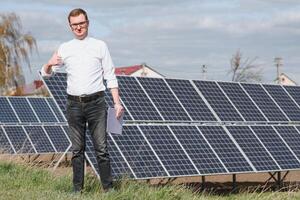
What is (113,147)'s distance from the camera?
12.2 m

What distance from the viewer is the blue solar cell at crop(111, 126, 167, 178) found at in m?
11.8

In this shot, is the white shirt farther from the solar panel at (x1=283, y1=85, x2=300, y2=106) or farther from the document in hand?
the solar panel at (x1=283, y1=85, x2=300, y2=106)

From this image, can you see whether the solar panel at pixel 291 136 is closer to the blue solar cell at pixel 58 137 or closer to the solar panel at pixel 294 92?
the solar panel at pixel 294 92

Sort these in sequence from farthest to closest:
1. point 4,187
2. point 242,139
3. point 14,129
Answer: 1. point 14,129
2. point 242,139
3. point 4,187

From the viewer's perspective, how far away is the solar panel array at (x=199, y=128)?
1231cm

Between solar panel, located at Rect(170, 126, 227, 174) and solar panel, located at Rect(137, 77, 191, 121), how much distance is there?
0.80 meters

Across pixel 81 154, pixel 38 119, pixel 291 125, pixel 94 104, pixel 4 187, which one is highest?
pixel 94 104

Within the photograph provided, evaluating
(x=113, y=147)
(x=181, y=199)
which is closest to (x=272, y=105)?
(x=113, y=147)

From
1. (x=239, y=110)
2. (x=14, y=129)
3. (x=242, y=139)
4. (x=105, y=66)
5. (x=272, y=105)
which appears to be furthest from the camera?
(x=14, y=129)

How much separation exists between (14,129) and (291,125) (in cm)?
937

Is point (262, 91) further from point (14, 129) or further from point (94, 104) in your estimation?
point (94, 104)

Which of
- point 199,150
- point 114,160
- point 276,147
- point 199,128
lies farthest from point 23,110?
point 114,160

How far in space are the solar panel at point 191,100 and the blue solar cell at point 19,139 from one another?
5730mm

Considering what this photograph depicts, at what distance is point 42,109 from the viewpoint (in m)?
24.5
